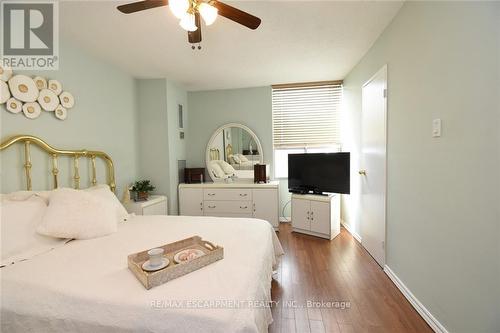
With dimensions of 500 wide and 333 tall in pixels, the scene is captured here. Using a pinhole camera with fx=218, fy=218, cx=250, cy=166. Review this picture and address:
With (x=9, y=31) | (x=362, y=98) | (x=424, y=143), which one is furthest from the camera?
(x=362, y=98)

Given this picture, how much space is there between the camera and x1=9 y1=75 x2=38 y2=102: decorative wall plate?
177cm

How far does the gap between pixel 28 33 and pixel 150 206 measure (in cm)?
211

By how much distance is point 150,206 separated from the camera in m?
3.01

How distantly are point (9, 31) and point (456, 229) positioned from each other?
3591 millimetres

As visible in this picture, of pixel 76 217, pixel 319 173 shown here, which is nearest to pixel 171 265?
pixel 76 217

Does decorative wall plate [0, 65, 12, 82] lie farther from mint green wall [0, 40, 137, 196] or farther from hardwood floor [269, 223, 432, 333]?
hardwood floor [269, 223, 432, 333]

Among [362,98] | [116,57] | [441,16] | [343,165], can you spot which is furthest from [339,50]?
[116,57]

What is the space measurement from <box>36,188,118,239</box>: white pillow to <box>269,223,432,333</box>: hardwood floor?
155 cm

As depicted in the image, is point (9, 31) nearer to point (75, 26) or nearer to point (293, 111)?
point (75, 26)

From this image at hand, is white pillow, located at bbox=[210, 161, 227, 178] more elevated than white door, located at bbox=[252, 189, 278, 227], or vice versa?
white pillow, located at bbox=[210, 161, 227, 178]

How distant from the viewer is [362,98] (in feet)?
9.21

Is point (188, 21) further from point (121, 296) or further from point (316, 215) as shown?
point (316, 215)

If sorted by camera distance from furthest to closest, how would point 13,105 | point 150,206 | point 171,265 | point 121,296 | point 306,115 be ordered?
point 306,115
point 150,206
point 13,105
point 171,265
point 121,296

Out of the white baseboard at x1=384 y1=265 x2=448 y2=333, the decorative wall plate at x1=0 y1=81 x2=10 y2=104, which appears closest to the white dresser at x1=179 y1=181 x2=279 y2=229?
the white baseboard at x1=384 y1=265 x2=448 y2=333
